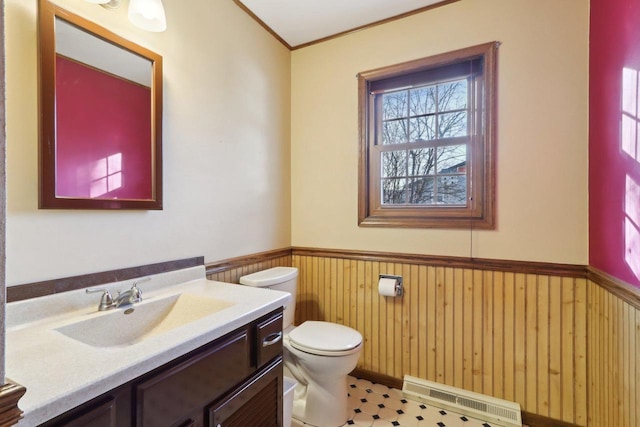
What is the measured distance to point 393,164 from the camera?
2.17 metres

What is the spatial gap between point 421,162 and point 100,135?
1843 mm

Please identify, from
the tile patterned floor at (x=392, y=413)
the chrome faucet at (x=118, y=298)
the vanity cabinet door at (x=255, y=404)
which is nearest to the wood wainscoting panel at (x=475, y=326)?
the tile patterned floor at (x=392, y=413)

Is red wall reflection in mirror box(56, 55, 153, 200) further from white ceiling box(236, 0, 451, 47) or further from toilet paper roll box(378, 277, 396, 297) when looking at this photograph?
toilet paper roll box(378, 277, 396, 297)

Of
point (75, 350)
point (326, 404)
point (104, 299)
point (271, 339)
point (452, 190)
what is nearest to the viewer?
point (75, 350)

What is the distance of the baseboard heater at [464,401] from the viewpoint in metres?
1.71

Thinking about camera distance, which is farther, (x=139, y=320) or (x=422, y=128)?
(x=422, y=128)

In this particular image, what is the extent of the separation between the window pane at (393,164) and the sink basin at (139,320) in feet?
4.86

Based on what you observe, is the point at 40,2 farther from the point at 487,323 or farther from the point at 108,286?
the point at 487,323

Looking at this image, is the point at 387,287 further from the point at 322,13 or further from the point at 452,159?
the point at 322,13

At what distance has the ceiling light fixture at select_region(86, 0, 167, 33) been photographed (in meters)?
1.21

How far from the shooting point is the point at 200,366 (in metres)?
0.91

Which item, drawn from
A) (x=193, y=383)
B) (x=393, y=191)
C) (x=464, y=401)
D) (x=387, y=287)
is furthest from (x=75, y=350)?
(x=464, y=401)

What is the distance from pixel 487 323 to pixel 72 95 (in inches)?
93.4

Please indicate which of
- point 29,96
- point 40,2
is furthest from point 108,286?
point 40,2
